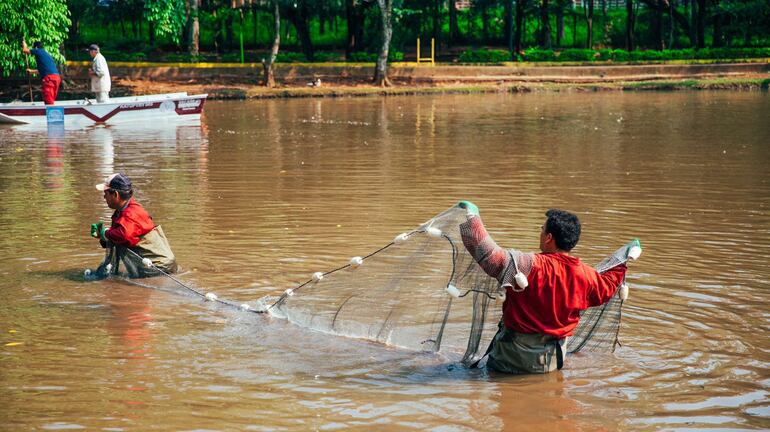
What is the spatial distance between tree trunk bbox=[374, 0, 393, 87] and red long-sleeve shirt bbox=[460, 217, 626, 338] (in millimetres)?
30115

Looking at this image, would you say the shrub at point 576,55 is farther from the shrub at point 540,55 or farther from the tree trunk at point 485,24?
the tree trunk at point 485,24

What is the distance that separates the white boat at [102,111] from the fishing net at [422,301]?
15.8m

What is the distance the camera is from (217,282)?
8625 millimetres

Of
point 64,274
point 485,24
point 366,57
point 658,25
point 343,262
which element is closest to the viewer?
point 64,274

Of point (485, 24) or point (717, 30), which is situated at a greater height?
point (485, 24)

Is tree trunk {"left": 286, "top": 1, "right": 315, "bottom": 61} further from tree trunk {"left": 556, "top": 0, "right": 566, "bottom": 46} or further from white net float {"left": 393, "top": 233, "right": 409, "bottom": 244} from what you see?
white net float {"left": 393, "top": 233, "right": 409, "bottom": 244}

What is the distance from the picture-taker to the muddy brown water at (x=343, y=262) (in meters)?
5.67

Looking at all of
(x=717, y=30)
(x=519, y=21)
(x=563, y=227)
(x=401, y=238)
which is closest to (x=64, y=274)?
(x=401, y=238)

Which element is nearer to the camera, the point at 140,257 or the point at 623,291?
the point at 623,291

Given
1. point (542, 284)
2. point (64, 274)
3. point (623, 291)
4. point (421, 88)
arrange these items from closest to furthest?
point (542, 284) < point (623, 291) < point (64, 274) < point (421, 88)

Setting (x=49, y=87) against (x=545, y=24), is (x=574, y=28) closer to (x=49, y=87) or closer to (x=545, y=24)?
(x=545, y=24)

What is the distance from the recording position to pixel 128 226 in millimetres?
8320

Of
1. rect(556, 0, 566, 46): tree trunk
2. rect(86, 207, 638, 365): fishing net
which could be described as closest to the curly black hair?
rect(86, 207, 638, 365): fishing net

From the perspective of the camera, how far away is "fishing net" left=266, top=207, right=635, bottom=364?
6.15 m
